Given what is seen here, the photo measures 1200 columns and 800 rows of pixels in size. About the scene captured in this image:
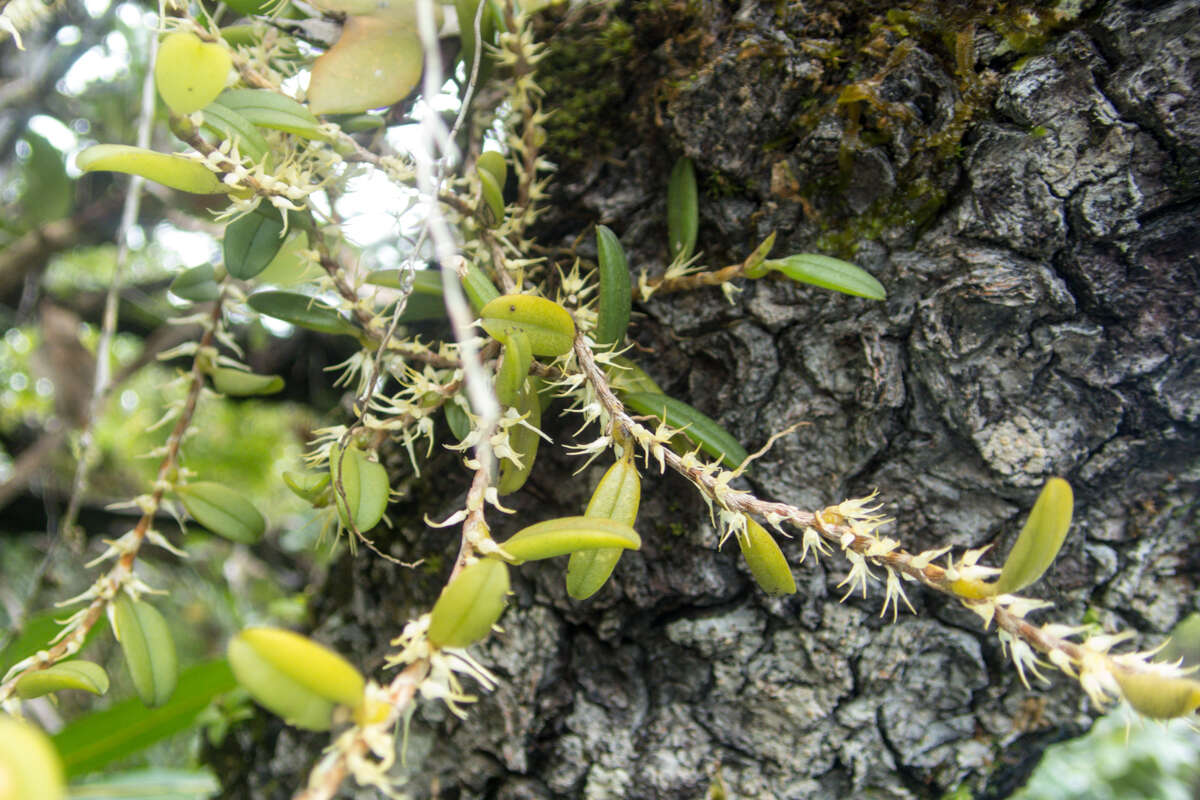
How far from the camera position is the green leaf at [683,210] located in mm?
741

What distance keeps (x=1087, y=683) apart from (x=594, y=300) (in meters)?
0.52

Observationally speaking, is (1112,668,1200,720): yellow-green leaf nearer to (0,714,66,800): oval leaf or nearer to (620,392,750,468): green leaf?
(620,392,750,468): green leaf

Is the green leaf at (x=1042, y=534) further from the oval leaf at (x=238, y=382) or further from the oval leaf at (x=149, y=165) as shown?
the oval leaf at (x=238, y=382)

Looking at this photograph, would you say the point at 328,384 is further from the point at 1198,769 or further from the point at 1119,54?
the point at 1198,769

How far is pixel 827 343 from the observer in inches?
28.8

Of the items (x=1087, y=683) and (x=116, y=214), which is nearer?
(x=1087, y=683)

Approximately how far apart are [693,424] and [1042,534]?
0.30 meters

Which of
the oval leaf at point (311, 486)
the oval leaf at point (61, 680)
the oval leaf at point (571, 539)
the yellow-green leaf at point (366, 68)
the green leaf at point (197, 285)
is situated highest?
the yellow-green leaf at point (366, 68)

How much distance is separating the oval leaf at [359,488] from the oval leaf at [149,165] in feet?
0.84

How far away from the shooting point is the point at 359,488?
0.62 m

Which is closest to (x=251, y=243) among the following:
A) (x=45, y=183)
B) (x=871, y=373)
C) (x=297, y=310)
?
(x=297, y=310)

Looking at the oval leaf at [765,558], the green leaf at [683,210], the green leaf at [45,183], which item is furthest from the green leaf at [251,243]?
the green leaf at [45,183]

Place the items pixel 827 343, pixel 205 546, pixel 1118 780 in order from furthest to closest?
pixel 205 546 → pixel 1118 780 → pixel 827 343

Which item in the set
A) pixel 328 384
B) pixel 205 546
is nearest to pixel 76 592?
pixel 205 546
